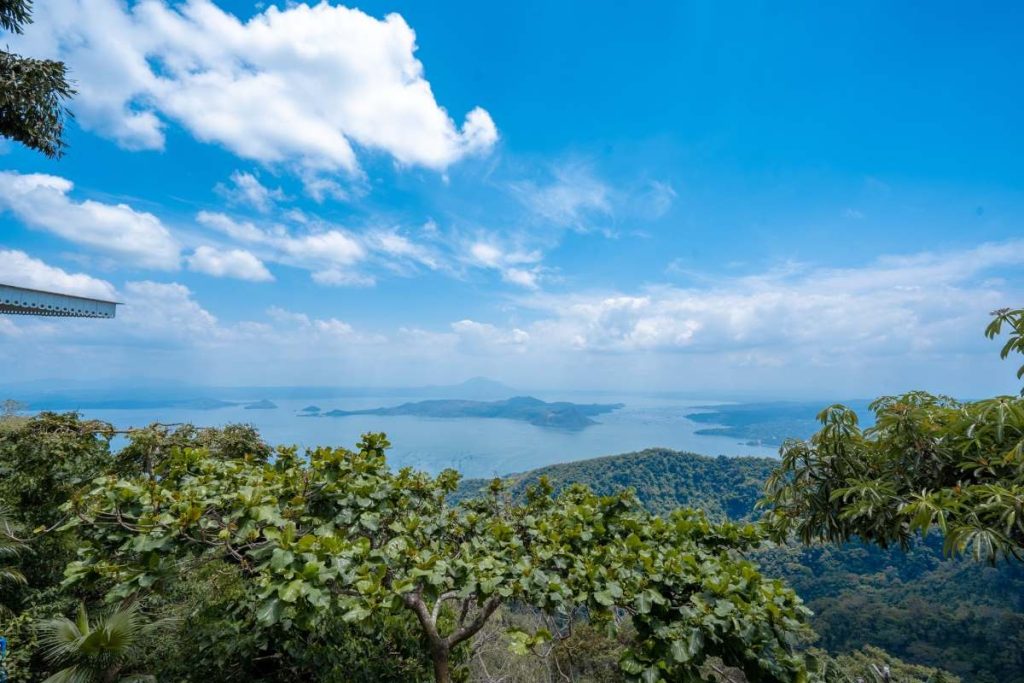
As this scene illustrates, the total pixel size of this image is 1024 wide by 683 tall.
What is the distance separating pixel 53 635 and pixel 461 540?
4.17 meters

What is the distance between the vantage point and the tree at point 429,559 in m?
1.93

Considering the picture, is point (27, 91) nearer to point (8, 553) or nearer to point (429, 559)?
point (8, 553)

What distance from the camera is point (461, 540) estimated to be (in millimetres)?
2979

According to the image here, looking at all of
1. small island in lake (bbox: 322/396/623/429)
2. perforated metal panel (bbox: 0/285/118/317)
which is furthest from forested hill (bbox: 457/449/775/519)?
small island in lake (bbox: 322/396/623/429)

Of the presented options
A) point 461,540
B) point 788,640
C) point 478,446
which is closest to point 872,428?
point 788,640

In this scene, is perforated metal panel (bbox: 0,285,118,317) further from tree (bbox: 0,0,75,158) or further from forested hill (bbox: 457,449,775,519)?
forested hill (bbox: 457,449,775,519)

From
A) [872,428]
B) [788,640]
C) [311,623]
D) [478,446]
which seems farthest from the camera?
[478,446]

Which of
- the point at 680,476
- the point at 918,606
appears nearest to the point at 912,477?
the point at 918,606

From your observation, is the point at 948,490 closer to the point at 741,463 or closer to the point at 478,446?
the point at 741,463

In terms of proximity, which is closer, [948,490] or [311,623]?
[311,623]

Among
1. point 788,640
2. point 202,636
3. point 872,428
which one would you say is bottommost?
point 202,636

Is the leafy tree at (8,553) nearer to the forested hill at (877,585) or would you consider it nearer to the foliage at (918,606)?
the forested hill at (877,585)

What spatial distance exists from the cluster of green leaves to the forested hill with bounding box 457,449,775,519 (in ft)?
96.9

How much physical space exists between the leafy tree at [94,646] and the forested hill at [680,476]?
29502mm
